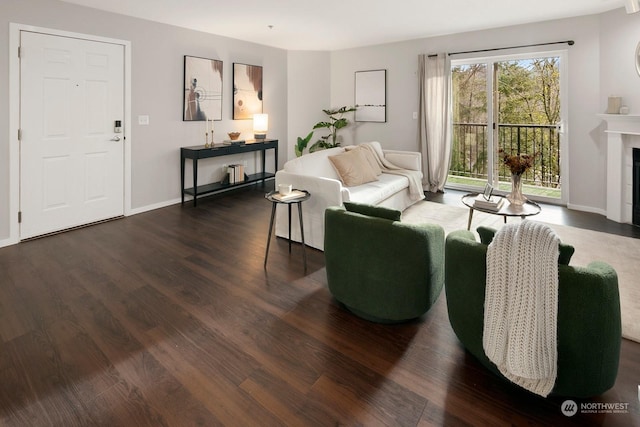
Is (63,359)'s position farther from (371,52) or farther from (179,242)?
(371,52)

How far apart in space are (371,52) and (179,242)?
475 cm

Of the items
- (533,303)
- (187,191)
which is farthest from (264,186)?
(533,303)

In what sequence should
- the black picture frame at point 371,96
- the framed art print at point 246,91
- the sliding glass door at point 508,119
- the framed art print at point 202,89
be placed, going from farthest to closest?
the black picture frame at point 371,96 → the framed art print at point 246,91 → the framed art print at point 202,89 → the sliding glass door at point 508,119

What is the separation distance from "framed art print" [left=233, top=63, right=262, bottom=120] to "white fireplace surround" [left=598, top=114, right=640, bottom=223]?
Result: 484cm

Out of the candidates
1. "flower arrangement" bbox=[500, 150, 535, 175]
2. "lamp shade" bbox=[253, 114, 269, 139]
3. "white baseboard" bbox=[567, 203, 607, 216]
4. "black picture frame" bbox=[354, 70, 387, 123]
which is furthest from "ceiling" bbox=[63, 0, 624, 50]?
"white baseboard" bbox=[567, 203, 607, 216]

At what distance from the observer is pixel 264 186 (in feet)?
21.2

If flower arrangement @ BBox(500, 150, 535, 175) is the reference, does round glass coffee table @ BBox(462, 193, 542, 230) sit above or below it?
below

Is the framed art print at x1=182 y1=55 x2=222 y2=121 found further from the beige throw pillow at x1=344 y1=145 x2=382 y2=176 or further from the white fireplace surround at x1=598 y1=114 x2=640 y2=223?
the white fireplace surround at x1=598 y1=114 x2=640 y2=223

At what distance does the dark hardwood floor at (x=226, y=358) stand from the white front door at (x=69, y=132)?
1.03m

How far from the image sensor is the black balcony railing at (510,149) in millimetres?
5281

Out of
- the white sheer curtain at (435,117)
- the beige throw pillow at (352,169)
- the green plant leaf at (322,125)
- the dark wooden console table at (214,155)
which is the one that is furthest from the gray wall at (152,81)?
the white sheer curtain at (435,117)

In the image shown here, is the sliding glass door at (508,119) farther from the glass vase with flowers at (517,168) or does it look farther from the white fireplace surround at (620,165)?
the glass vase with flowers at (517,168)

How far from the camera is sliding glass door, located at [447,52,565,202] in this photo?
5102 millimetres

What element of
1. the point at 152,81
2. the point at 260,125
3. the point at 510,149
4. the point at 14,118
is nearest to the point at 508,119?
the point at 510,149
